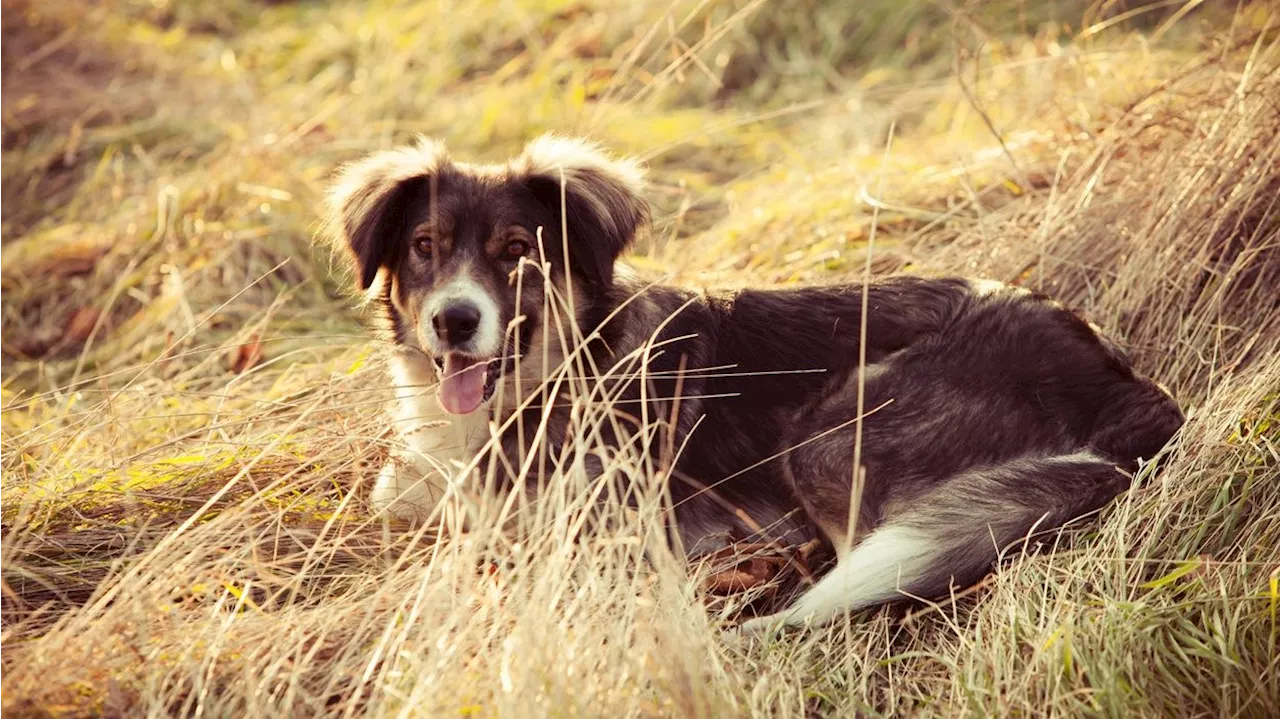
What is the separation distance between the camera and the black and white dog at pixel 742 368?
352 centimetres

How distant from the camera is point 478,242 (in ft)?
11.9

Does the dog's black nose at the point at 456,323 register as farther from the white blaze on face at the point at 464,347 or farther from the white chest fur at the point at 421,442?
the white chest fur at the point at 421,442

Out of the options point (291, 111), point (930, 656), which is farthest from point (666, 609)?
point (291, 111)

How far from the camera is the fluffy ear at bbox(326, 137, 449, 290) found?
3.75m

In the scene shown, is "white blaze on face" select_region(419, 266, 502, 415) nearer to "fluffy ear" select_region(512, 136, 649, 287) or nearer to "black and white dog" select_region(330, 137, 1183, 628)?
"black and white dog" select_region(330, 137, 1183, 628)

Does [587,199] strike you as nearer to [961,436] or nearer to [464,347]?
[464,347]

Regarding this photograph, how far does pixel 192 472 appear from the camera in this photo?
367cm

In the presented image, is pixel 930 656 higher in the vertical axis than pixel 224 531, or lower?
lower

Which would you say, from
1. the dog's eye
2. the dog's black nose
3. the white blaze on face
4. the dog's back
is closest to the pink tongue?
the white blaze on face

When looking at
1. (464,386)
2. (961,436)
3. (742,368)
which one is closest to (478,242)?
(464,386)

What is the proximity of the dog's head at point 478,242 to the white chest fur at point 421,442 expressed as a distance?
0.11 metres

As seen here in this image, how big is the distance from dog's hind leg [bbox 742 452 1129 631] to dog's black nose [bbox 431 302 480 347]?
1.16 metres

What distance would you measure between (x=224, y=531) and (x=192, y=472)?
0.63 metres

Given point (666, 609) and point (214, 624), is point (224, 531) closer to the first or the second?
point (214, 624)
